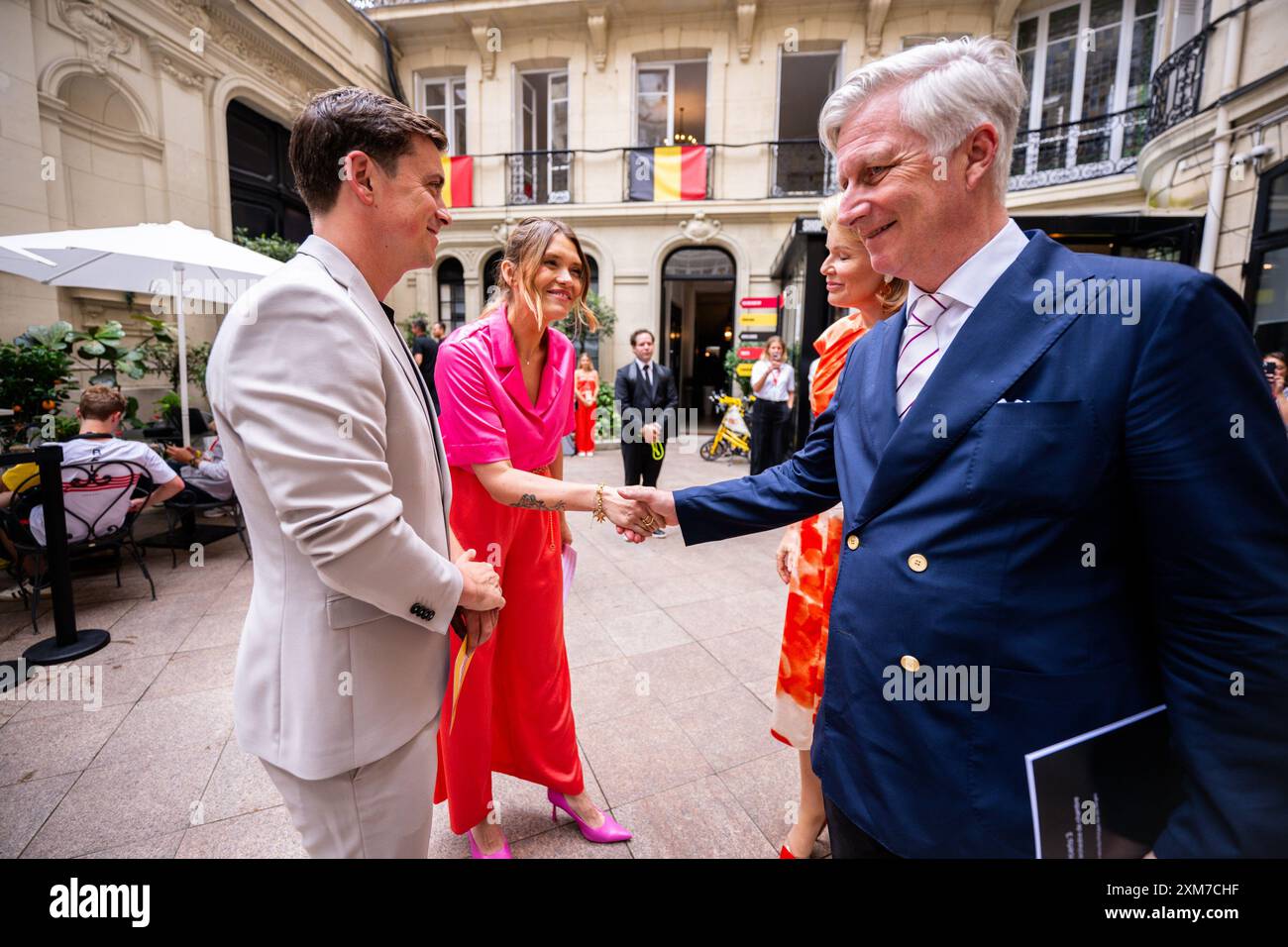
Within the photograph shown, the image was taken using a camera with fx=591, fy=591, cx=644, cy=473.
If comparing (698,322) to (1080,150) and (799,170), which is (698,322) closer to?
(799,170)

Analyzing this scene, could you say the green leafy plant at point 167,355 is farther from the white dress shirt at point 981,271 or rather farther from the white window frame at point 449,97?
the white window frame at point 449,97

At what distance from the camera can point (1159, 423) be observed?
0.87 meters

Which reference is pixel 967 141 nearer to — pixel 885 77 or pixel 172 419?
pixel 885 77

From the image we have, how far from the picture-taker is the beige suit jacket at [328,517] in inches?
41.0

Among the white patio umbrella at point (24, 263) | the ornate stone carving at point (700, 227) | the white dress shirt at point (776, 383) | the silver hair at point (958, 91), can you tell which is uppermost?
the ornate stone carving at point (700, 227)

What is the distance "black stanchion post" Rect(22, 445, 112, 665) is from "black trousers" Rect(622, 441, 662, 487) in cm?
456

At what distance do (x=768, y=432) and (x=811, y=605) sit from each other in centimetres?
743

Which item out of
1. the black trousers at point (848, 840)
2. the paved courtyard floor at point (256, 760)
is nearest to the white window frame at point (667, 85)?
the paved courtyard floor at point (256, 760)

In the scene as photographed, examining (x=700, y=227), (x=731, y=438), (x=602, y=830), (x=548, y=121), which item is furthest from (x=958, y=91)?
(x=548, y=121)

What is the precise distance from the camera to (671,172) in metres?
Result: 15.0

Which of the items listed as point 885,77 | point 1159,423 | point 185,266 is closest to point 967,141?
point 885,77

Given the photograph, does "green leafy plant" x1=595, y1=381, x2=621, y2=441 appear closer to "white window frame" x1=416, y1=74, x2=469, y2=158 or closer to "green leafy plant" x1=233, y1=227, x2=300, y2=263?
"green leafy plant" x1=233, y1=227, x2=300, y2=263

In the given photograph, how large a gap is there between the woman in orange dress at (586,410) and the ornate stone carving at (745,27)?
9235 mm
